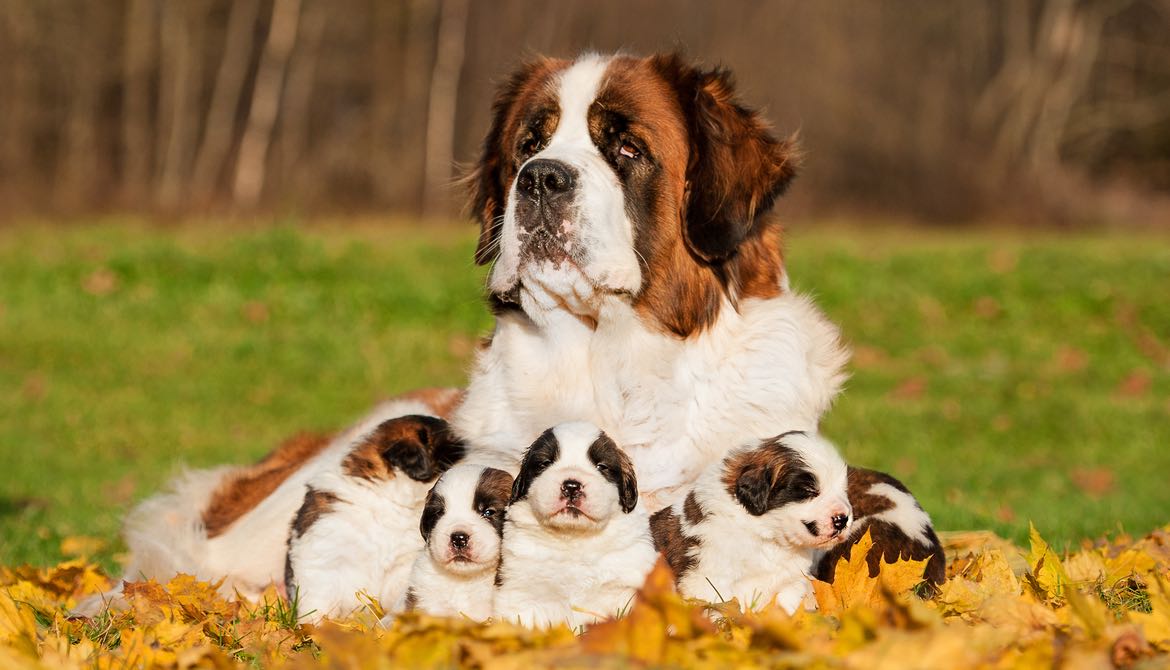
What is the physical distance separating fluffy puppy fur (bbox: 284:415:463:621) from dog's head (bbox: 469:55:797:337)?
673 millimetres

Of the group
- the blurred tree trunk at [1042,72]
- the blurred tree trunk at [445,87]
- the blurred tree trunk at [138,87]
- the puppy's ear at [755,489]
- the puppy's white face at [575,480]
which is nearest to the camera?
the puppy's white face at [575,480]

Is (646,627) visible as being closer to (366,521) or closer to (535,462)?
(535,462)

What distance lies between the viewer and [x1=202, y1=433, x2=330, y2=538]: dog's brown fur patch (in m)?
5.60

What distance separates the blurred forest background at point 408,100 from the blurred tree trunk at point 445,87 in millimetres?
45

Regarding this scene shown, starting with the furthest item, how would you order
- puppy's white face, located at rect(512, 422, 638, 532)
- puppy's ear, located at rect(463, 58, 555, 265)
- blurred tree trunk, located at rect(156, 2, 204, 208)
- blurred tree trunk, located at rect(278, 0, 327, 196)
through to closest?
blurred tree trunk, located at rect(278, 0, 327, 196)
blurred tree trunk, located at rect(156, 2, 204, 208)
puppy's ear, located at rect(463, 58, 555, 265)
puppy's white face, located at rect(512, 422, 638, 532)

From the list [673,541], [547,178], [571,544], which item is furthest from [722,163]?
[571,544]

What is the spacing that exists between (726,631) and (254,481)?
2.87 metres

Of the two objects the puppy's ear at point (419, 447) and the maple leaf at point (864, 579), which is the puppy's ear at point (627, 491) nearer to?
the maple leaf at point (864, 579)

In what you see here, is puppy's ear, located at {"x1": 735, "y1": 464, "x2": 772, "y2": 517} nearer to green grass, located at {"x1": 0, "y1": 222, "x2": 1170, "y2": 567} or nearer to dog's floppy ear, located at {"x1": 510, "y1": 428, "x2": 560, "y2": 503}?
dog's floppy ear, located at {"x1": 510, "y1": 428, "x2": 560, "y2": 503}

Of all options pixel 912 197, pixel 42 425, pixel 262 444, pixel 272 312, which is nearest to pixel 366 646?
pixel 262 444

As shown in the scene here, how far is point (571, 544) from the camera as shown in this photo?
13.1ft

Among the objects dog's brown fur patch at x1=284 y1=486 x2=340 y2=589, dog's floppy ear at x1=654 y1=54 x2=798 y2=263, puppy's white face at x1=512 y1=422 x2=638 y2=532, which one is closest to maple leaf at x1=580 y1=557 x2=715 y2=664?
puppy's white face at x1=512 y1=422 x2=638 y2=532

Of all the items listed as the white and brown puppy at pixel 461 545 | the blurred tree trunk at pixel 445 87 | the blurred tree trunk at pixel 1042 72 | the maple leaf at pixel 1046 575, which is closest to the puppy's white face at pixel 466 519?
the white and brown puppy at pixel 461 545

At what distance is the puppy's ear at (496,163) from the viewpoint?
493 centimetres
